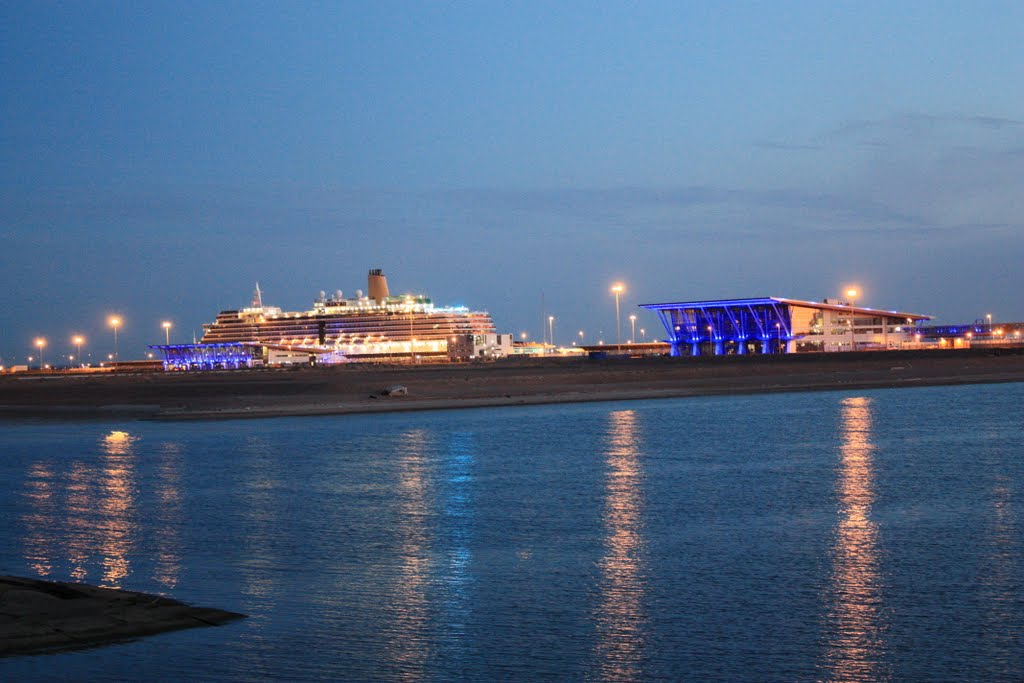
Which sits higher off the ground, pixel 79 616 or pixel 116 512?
pixel 79 616

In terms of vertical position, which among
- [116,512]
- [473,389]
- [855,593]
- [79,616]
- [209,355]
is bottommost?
[855,593]

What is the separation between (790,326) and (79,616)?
10011 cm

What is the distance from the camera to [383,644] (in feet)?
26.5

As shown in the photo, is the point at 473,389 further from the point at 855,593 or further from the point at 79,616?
the point at 79,616

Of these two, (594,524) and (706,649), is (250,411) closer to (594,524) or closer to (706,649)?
(594,524)

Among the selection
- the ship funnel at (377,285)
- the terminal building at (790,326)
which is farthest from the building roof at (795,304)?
the ship funnel at (377,285)

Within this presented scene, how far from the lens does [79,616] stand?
27.3 ft

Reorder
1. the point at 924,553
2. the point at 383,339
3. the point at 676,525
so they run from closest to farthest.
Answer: the point at 924,553 < the point at 676,525 < the point at 383,339

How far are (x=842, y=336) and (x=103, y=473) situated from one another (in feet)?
307

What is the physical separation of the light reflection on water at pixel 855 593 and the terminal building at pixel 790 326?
88890 mm

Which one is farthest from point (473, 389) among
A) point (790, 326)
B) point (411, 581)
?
point (790, 326)

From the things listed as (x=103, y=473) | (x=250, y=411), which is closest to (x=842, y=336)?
(x=250, y=411)

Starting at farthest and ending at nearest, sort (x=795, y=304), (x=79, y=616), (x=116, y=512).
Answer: (x=795, y=304), (x=116, y=512), (x=79, y=616)

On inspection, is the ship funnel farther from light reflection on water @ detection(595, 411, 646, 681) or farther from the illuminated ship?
light reflection on water @ detection(595, 411, 646, 681)
